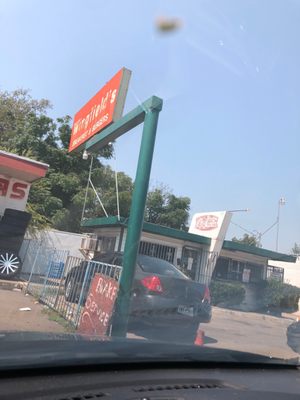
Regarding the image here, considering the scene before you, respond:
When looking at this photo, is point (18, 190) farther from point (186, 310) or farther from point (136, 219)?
point (136, 219)

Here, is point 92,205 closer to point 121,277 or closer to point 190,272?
point 190,272

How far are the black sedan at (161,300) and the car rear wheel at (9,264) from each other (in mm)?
5820

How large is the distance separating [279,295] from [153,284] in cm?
1447

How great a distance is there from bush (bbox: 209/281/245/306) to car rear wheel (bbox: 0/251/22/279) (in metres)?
8.15

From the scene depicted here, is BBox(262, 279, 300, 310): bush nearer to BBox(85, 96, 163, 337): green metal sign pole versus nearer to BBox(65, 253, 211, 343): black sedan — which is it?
BBox(65, 253, 211, 343): black sedan

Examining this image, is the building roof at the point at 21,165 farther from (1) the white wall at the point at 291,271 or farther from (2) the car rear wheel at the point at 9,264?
(1) the white wall at the point at 291,271

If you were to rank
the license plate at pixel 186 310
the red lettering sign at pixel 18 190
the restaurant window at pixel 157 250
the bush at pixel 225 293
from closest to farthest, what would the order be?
the license plate at pixel 186 310, the red lettering sign at pixel 18 190, the bush at pixel 225 293, the restaurant window at pixel 157 250

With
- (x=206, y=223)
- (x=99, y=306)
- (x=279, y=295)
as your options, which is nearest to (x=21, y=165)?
(x=99, y=306)

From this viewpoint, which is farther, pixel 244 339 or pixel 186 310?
pixel 244 339

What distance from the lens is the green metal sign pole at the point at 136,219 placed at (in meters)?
6.69

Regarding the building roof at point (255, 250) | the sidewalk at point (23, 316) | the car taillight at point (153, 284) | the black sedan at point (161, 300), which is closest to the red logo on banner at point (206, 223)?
the building roof at point (255, 250)

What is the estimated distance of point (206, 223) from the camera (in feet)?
66.9

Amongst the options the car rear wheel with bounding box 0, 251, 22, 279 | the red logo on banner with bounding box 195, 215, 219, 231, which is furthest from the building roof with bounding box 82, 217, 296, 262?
the car rear wheel with bounding box 0, 251, 22, 279

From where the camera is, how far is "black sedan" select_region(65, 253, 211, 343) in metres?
7.81
